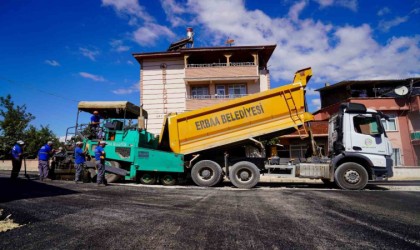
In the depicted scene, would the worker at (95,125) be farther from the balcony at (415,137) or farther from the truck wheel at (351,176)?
the balcony at (415,137)

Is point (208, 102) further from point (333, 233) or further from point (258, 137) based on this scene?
point (333, 233)

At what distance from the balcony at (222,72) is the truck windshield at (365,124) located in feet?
40.2

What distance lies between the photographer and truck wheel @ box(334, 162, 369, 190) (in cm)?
851

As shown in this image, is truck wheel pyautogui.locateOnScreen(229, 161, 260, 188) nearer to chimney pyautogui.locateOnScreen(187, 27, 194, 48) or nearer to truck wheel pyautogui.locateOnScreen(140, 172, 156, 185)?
truck wheel pyautogui.locateOnScreen(140, 172, 156, 185)

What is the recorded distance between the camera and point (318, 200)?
20.5 ft

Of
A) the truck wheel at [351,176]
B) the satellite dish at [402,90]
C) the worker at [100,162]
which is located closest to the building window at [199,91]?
the worker at [100,162]

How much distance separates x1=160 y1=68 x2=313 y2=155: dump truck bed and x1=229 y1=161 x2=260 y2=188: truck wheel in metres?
0.88

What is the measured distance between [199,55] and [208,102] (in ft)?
15.7

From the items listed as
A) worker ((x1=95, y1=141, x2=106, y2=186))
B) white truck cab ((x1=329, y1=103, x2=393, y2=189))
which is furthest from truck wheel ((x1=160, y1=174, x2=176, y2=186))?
white truck cab ((x1=329, y1=103, x2=393, y2=189))

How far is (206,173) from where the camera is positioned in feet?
30.5

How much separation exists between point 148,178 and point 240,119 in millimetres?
4039

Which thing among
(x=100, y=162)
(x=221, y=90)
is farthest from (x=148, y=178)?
(x=221, y=90)

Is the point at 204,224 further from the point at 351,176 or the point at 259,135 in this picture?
the point at 351,176

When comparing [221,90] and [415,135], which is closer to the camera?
[415,135]
